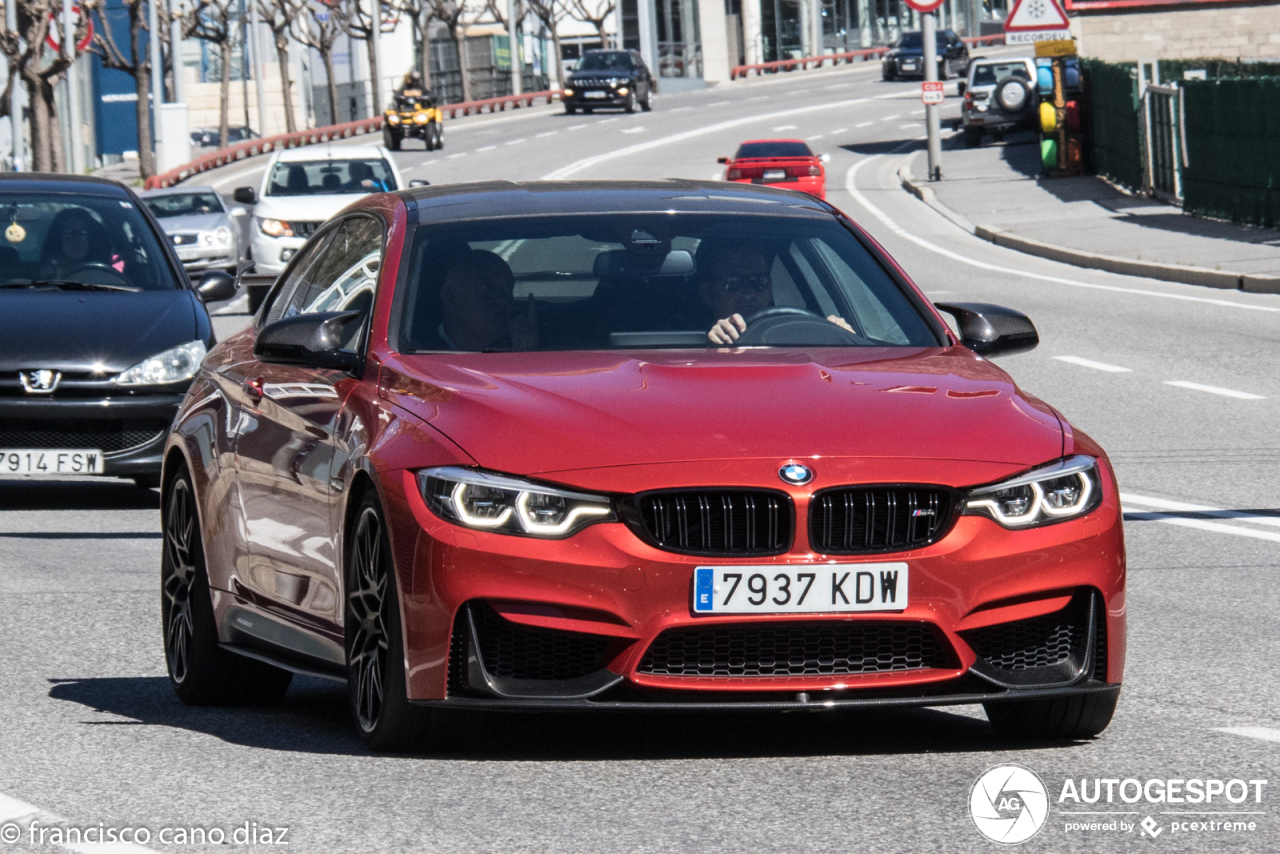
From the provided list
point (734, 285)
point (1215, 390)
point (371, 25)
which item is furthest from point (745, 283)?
point (371, 25)

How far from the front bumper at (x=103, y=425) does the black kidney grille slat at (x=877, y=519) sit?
7114mm

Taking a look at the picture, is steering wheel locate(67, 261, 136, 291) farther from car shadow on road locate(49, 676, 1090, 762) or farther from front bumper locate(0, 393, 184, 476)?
car shadow on road locate(49, 676, 1090, 762)

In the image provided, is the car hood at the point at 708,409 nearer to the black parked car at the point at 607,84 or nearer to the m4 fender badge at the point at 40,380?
the m4 fender badge at the point at 40,380

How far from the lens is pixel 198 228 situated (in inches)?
1222

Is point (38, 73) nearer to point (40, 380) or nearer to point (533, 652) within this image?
point (40, 380)

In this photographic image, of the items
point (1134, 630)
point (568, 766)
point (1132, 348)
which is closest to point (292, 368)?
point (568, 766)

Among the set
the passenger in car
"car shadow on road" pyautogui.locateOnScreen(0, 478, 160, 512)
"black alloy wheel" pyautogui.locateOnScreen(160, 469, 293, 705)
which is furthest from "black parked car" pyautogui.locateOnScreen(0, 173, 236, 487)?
the passenger in car

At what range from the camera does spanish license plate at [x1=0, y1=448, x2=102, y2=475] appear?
1187 cm

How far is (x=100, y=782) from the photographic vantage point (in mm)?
5531

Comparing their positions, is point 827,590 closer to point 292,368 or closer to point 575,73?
point 292,368

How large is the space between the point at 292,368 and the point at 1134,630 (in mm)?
2931

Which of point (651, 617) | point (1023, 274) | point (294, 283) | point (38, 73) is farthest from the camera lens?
point (38, 73)

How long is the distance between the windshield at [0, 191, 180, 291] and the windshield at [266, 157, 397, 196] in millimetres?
15868

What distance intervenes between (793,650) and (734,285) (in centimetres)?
152
